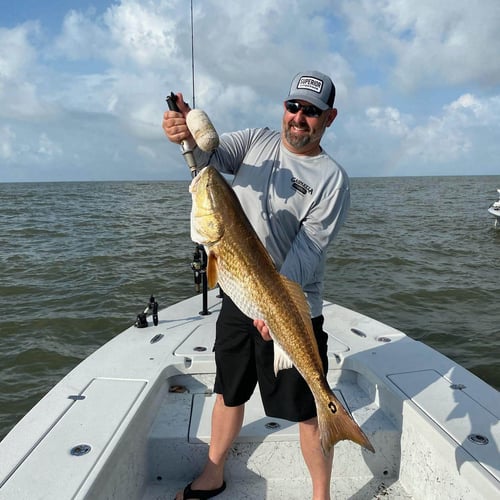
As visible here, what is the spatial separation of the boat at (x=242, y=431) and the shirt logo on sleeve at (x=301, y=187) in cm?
180

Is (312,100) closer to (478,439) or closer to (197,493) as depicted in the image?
(478,439)

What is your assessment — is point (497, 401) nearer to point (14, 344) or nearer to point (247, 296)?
point (247, 296)

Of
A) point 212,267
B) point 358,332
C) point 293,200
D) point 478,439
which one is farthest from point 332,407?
point 358,332

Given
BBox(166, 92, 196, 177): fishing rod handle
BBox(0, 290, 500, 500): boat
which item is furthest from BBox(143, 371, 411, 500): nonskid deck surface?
BBox(166, 92, 196, 177): fishing rod handle

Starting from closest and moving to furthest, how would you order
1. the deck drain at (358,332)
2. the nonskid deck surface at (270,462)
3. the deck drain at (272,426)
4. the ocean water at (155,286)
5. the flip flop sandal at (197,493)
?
the flip flop sandal at (197,493), the nonskid deck surface at (270,462), the deck drain at (272,426), the deck drain at (358,332), the ocean water at (155,286)

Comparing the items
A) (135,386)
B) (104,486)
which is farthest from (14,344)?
(104,486)

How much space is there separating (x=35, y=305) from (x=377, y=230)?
50.8ft

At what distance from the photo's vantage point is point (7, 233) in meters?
19.8

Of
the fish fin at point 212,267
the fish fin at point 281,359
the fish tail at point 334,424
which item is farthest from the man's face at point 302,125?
the fish tail at point 334,424

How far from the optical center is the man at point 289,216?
9.51 ft

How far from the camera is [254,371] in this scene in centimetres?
323

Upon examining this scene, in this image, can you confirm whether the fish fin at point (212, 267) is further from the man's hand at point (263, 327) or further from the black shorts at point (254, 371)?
the black shorts at point (254, 371)

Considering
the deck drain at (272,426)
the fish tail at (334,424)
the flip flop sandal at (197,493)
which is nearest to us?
the fish tail at (334,424)

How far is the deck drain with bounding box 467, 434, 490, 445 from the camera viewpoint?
2.99 meters
